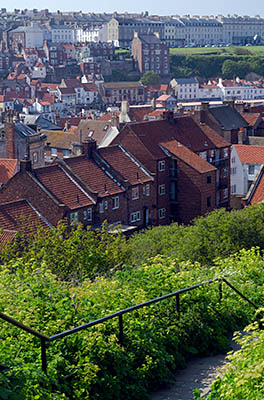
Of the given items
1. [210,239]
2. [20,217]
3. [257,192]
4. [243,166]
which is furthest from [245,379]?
[243,166]

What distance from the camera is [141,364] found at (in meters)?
10.1

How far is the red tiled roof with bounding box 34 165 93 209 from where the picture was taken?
34.8 m

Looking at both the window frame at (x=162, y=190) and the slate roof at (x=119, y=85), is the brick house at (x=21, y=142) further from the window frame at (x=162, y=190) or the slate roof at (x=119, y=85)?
the slate roof at (x=119, y=85)

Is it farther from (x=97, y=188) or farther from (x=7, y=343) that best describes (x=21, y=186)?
(x=7, y=343)

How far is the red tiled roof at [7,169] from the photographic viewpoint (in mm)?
41719

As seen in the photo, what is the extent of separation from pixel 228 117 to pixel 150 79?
351 ft

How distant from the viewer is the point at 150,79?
6467 inches

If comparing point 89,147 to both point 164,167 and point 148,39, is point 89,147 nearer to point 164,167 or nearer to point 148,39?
point 164,167

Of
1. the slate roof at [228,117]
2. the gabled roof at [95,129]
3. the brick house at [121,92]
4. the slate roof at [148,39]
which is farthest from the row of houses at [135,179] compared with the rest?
the slate roof at [148,39]

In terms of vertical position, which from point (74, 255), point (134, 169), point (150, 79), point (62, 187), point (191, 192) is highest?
point (74, 255)

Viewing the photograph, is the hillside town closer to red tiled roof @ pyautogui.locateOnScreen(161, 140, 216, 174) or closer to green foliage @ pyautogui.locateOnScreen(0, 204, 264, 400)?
red tiled roof @ pyautogui.locateOnScreen(161, 140, 216, 174)

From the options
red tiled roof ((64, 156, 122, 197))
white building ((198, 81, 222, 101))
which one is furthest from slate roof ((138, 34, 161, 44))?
red tiled roof ((64, 156, 122, 197))

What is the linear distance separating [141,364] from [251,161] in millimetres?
42263

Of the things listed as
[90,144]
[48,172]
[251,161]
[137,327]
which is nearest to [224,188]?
[251,161]
